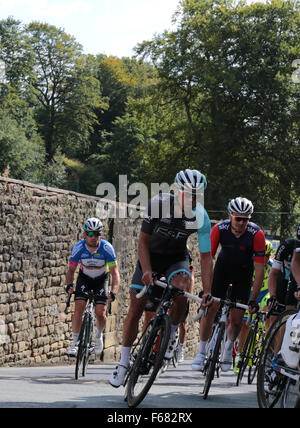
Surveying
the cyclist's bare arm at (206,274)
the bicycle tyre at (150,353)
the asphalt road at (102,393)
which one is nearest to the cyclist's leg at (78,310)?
the asphalt road at (102,393)

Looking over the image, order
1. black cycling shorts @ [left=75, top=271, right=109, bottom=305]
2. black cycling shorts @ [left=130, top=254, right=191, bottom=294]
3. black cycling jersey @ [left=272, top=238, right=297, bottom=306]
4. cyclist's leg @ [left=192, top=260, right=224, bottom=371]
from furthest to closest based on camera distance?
black cycling shorts @ [left=75, top=271, right=109, bottom=305]
cyclist's leg @ [left=192, top=260, right=224, bottom=371]
black cycling jersey @ [left=272, top=238, right=297, bottom=306]
black cycling shorts @ [left=130, top=254, right=191, bottom=294]

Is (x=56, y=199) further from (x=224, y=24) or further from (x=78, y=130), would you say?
(x=78, y=130)

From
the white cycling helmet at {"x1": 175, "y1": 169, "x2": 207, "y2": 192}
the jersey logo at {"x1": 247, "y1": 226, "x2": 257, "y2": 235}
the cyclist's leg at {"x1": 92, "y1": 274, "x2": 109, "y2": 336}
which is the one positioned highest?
the white cycling helmet at {"x1": 175, "y1": 169, "x2": 207, "y2": 192}

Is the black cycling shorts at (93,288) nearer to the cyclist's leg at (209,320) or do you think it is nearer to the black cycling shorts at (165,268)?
the cyclist's leg at (209,320)

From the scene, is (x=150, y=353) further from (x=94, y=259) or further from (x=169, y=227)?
(x=94, y=259)

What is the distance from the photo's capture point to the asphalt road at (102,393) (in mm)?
6465

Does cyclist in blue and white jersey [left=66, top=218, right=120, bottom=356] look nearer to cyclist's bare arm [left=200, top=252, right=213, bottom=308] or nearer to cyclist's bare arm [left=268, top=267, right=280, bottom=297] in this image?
cyclist's bare arm [left=268, top=267, right=280, bottom=297]

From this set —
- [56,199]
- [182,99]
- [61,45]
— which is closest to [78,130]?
[61,45]

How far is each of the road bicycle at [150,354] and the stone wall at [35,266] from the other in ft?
21.2

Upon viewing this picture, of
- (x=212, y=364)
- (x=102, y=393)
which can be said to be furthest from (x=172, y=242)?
(x=102, y=393)

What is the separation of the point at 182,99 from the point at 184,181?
135 feet

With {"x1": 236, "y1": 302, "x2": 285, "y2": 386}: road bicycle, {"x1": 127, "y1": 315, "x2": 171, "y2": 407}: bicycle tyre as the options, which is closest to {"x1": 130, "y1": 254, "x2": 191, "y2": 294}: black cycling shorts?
{"x1": 127, "y1": 315, "x2": 171, "y2": 407}: bicycle tyre

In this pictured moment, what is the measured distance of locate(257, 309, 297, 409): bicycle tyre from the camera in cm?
558

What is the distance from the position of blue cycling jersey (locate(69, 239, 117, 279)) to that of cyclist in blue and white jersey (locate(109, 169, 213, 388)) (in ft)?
13.1
